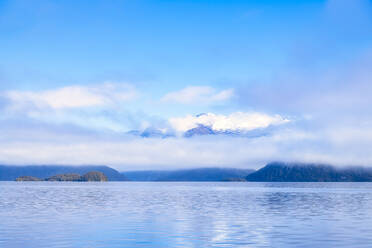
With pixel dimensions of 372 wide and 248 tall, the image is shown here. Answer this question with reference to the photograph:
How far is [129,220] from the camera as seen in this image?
6347 cm

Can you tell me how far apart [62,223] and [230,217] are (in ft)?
75.9

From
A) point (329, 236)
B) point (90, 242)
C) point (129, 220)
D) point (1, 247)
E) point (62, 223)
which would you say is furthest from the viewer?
point (129, 220)

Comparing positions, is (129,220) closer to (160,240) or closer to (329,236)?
(160,240)

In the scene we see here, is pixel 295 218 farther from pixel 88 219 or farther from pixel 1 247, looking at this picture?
pixel 1 247

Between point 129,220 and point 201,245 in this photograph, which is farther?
point 129,220

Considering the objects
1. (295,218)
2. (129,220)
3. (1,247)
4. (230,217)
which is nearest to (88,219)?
(129,220)

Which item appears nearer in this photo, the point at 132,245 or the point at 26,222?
the point at 132,245

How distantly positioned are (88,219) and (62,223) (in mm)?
5899

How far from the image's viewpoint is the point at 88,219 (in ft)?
211

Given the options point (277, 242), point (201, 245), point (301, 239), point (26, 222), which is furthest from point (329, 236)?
point (26, 222)

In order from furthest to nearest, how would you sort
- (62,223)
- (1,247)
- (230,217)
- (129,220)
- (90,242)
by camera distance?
(230,217) < (129,220) < (62,223) < (90,242) < (1,247)

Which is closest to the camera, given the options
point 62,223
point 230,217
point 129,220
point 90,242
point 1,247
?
point 1,247

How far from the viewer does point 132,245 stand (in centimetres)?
4309

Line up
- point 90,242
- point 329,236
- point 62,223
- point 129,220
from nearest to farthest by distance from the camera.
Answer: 1. point 90,242
2. point 329,236
3. point 62,223
4. point 129,220
